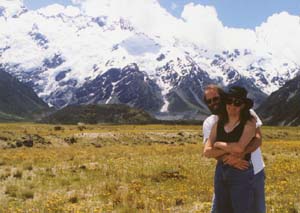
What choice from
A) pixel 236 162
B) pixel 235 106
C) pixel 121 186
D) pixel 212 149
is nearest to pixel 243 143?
pixel 236 162

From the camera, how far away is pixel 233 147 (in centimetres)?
805

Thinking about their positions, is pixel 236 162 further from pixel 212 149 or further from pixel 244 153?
pixel 212 149

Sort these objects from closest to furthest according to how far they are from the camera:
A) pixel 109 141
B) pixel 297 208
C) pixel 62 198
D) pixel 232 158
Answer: pixel 232 158 → pixel 297 208 → pixel 62 198 → pixel 109 141

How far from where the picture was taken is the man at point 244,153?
26.5ft

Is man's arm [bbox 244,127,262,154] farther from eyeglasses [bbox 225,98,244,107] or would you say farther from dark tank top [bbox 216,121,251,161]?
eyeglasses [bbox 225,98,244,107]

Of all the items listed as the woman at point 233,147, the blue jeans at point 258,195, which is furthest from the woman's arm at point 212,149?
the blue jeans at point 258,195

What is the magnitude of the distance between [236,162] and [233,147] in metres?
0.22

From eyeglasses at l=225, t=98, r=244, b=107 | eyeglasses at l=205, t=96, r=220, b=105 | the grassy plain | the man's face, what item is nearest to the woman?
eyeglasses at l=225, t=98, r=244, b=107

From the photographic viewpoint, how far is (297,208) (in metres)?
14.0

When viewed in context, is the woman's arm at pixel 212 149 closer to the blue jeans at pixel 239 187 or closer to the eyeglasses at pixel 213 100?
the blue jeans at pixel 239 187

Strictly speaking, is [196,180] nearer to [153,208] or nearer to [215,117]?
[153,208]

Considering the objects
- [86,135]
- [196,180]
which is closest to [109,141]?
[86,135]

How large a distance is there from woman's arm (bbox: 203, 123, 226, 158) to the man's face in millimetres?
334

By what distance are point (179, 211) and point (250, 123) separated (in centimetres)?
704
